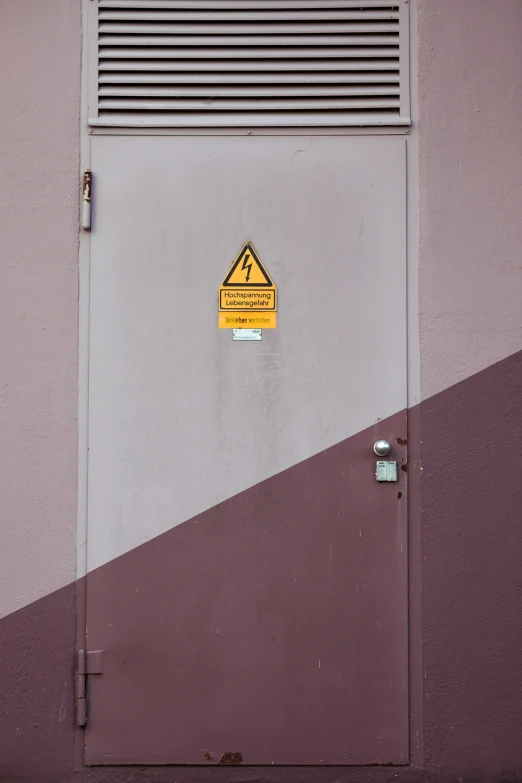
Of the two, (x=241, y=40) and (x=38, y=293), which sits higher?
(x=241, y=40)

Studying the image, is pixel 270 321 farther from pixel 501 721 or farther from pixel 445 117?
pixel 501 721

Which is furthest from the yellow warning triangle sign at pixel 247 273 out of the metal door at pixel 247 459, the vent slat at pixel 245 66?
the vent slat at pixel 245 66

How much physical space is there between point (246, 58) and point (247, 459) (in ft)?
5.26

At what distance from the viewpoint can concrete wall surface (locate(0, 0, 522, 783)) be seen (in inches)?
109

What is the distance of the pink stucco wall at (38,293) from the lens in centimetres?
280

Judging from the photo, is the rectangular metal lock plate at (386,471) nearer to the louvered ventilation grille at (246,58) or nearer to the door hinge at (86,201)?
the louvered ventilation grille at (246,58)

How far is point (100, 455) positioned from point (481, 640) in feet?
5.38

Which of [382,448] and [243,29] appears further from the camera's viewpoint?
[243,29]

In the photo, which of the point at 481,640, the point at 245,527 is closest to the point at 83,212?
the point at 245,527

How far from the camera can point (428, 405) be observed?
111 inches

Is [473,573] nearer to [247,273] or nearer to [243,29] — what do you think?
[247,273]

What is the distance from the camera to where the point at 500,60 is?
2846 millimetres

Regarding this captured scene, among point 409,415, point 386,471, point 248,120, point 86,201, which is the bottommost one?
point 386,471

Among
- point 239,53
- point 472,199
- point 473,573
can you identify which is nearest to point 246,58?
point 239,53
